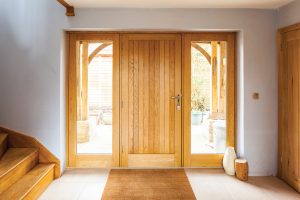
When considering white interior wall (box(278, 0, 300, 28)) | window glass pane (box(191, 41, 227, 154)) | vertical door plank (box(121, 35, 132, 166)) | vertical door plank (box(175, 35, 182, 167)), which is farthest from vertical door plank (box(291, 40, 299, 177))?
vertical door plank (box(121, 35, 132, 166))

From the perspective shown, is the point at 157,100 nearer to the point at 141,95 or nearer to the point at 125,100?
the point at 141,95

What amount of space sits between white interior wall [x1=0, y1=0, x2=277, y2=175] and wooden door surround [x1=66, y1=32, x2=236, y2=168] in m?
0.21

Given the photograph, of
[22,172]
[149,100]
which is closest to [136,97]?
[149,100]

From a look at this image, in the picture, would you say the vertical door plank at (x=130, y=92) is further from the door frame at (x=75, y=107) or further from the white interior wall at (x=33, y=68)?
the white interior wall at (x=33, y=68)

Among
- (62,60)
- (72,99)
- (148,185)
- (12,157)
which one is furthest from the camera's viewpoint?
(72,99)

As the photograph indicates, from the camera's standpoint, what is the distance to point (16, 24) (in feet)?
12.6

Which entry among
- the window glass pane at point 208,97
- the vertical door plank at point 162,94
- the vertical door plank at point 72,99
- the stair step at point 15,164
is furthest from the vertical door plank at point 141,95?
the stair step at point 15,164

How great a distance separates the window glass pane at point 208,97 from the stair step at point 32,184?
2.01 m

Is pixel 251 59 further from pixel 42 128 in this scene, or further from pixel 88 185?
pixel 42 128

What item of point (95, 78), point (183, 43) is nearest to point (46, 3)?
point (95, 78)

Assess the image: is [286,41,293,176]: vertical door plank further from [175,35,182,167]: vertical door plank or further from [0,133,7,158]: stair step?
[0,133,7,158]: stair step

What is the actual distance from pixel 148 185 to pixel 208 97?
153cm

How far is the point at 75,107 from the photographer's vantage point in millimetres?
4191

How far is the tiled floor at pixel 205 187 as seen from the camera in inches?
128
